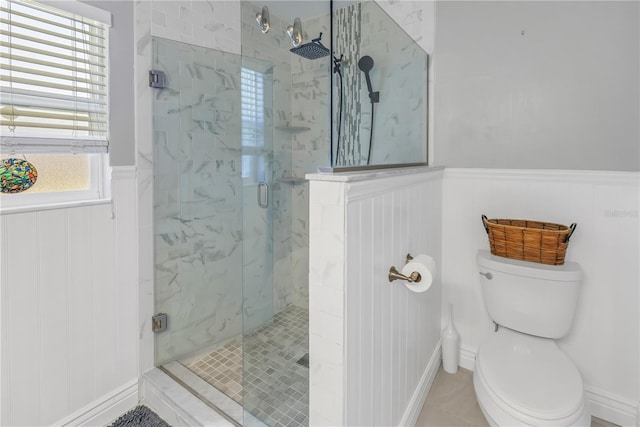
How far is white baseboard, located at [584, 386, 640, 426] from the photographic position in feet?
5.08

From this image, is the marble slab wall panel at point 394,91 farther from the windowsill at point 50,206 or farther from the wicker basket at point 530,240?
the windowsill at point 50,206

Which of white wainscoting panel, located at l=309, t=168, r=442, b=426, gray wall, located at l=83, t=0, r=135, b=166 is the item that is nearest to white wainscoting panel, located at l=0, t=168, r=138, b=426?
gray wall, located at l=83, t=0, r=135, b=166

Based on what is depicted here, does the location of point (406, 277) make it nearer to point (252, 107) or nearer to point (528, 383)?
point (528, 383)

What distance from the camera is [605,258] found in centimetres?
156

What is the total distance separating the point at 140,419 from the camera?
1631 millimetres

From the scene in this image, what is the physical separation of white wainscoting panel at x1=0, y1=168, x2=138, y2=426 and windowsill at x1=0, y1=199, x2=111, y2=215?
0.6 inches

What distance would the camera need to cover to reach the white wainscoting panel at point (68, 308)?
1.31 metres

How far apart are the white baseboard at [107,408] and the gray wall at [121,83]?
114 cm

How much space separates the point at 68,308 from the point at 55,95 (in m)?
0.92

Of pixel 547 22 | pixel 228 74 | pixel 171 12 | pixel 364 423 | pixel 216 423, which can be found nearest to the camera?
pixel 364 423

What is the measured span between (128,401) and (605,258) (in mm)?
2432

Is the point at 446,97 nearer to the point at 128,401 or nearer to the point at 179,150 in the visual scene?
the point at 179,150

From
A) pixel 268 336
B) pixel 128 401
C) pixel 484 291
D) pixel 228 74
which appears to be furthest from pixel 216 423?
pixel 228 74

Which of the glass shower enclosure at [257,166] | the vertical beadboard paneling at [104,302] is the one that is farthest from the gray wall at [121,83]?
the vertical beadboard paneling at [104,302]
